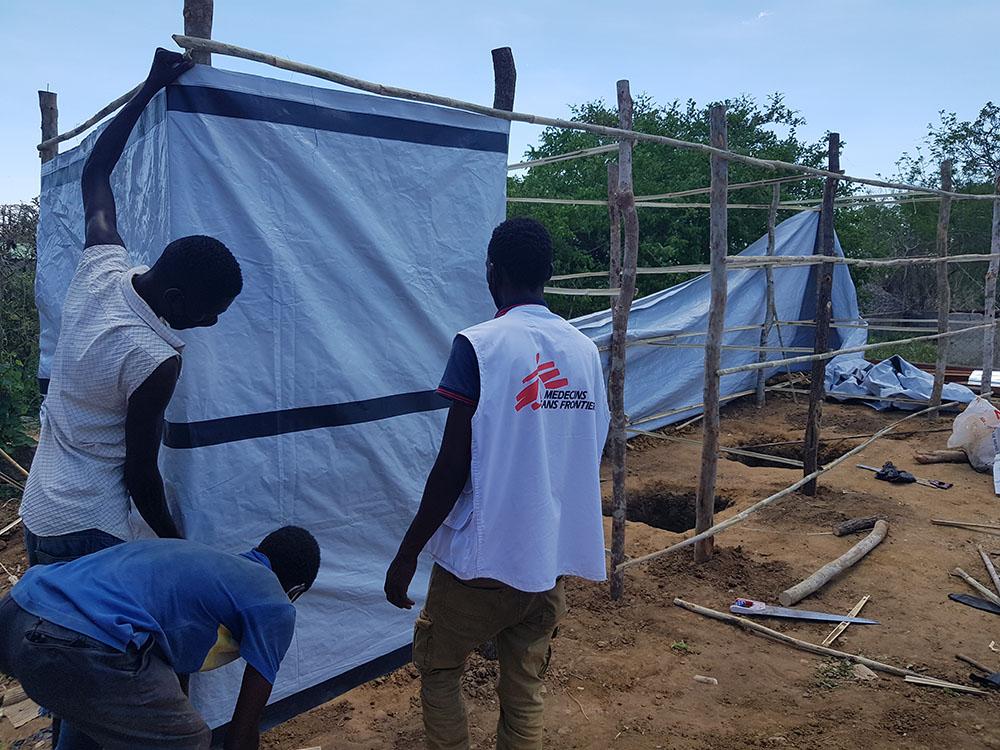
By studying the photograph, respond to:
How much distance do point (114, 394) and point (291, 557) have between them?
2.07ft

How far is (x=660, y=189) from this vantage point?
10914mm

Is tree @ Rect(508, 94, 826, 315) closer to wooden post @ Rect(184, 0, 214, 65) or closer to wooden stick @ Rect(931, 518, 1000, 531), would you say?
wooden stick @ Rect(931, 518, 1000, 531)

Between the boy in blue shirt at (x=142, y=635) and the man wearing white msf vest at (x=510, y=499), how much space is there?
452mm

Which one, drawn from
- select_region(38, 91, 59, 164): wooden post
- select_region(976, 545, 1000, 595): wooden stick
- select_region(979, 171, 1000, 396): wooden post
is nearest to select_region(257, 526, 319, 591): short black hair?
select_region(38, 91, 59, 164): wooden post

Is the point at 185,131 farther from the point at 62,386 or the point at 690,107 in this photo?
the point at 690,107

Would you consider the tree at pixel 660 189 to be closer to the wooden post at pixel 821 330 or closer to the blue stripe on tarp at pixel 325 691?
the wooden post at pixel 821 330

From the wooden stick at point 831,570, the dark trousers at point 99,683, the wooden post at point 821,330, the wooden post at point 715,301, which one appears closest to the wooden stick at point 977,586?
the wooden stick at point 831,570

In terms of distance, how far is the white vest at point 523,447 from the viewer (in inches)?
76.4

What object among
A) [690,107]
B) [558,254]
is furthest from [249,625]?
[690,107]

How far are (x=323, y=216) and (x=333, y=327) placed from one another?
0.39 metres

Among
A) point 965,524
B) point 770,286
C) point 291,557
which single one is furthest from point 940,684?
point 770,286

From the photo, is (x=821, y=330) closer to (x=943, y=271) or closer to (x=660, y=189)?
(x=943, y=271)

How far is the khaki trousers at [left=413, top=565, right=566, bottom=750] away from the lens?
2.08m

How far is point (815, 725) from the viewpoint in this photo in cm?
300
